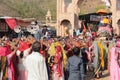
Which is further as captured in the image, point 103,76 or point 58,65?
point 103,76

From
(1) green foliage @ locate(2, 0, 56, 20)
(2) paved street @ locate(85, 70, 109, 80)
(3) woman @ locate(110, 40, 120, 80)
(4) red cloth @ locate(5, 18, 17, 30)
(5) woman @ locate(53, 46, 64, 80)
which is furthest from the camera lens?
(1) green foliage @ locate(2, 0, 56, 20)

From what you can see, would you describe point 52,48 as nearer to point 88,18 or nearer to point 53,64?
point 53,64

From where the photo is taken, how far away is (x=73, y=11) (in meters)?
36.9

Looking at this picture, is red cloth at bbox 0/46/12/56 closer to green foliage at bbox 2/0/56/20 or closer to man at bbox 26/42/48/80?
man at bbox 26/42/48/80

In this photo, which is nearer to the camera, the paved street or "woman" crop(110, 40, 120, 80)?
"woman" crop(110, 40, 120, 80)

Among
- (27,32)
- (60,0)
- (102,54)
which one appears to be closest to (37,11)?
(60,0)

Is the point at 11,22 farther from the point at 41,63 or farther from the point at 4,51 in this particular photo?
the point at 41,63

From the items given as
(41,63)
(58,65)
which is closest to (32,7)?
(58,65)


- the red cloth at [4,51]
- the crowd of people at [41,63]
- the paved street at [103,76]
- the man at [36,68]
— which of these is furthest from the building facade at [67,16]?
the man at [36,68]

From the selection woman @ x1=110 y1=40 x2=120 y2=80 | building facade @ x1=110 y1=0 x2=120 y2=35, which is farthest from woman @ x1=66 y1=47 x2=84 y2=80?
building facade @ x1=110 y1=0 x2=120 y2=35

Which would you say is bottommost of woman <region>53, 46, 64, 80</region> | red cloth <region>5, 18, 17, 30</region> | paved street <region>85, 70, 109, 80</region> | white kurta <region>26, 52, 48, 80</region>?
paved street <region>85, 70, 109, 80</region>

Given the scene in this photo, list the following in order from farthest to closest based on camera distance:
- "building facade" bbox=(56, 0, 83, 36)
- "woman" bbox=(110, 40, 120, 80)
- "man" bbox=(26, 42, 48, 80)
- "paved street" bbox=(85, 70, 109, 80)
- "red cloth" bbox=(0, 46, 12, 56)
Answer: "building facade" bbox=(56, 0, 83, 36), "paved street" bbox=(85, 70, 109, 80), "woman" bbox=(110, 40, 120, 80), "red cloth" bbox=(0, 46, 12, 56), "man" bbox=(26, 42, 48, 80)

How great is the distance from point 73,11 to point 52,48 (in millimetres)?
25031

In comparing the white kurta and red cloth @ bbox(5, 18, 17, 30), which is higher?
red cloth @ bbox(5, 18, 17, 30)
